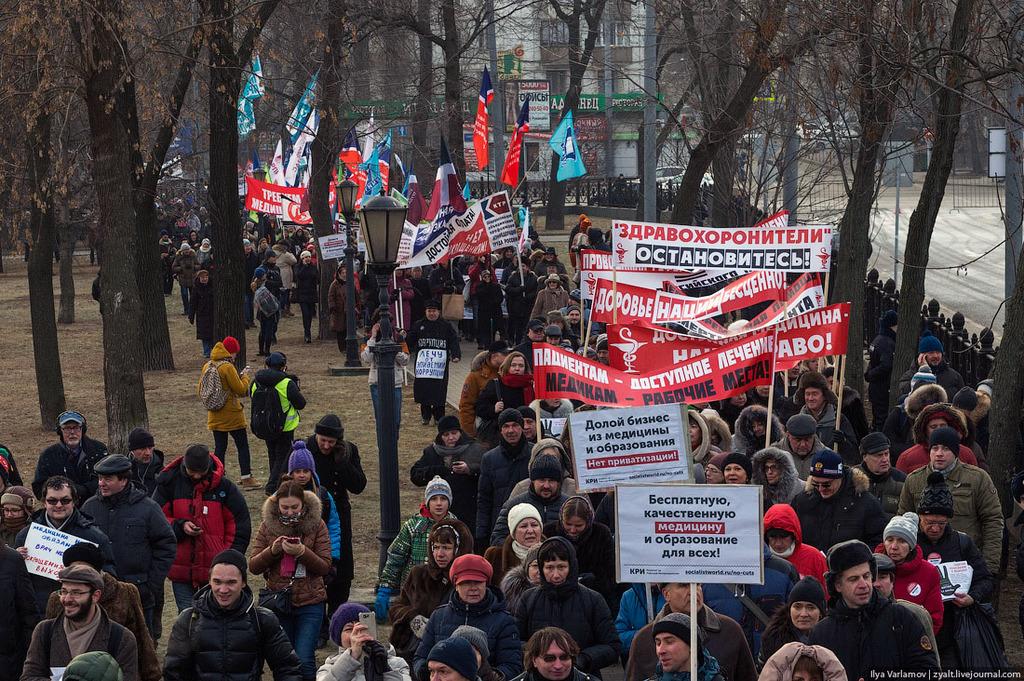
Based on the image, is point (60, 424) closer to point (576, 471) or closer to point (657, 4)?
point (576, 471)

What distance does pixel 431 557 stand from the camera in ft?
29.0

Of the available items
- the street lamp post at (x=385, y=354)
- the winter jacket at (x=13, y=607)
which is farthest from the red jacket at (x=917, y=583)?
the street lamp post at (x=385, y=354)

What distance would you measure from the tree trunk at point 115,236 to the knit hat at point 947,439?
1010 centimetres

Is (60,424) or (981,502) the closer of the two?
(981,502)

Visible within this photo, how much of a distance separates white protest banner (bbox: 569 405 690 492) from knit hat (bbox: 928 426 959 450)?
190 centimetres

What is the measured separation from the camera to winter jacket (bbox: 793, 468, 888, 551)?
30.6 ft

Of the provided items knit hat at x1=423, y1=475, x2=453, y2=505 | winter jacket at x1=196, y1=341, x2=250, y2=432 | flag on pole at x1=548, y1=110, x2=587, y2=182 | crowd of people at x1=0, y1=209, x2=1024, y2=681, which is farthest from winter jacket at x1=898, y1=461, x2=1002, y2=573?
flag on pole at x1=548, y1=110, x2=587, y2=182

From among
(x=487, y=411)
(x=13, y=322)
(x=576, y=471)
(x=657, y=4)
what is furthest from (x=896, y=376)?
(x=13, y=322)

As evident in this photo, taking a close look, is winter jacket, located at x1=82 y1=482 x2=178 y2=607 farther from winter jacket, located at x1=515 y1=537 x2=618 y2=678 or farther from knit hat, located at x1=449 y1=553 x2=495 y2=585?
winter jacket, located at x1=515 y1=537 x2=618 y2=678

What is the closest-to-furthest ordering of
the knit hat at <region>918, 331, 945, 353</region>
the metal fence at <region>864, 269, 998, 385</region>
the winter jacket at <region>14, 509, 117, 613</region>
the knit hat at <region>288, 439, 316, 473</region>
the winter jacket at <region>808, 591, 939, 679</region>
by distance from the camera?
the winter jacket at <region>808, 591, 939, 679</region> < the winter jacket at <region>14, 509, 117, 613</region> < the knit hat at <region>288, 439, 316, 473</region> < the knit hat at <region>918, 331, 945, 353</region> < the metal fence at <region>864, 269, 998, 385</region>

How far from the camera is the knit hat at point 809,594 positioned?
741 centimetres

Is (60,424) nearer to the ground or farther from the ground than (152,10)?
nearer to the ground

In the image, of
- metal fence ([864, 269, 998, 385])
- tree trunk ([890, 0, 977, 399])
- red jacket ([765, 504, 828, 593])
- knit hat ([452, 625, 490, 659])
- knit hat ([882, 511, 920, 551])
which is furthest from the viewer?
metal fence ([864, 269, 998, 385])

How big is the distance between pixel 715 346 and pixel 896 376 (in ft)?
19.5
